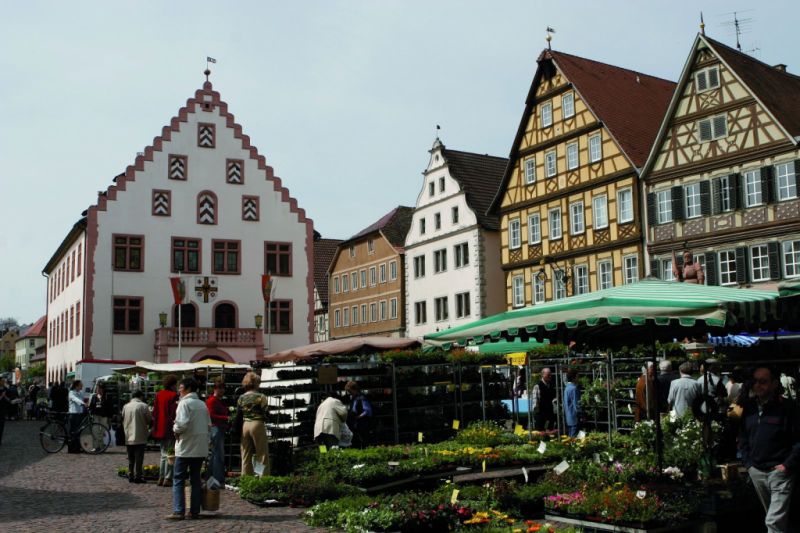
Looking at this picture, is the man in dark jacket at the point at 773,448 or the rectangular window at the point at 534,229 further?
the rectangular window at the point at 534,229

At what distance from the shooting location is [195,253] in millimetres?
46344

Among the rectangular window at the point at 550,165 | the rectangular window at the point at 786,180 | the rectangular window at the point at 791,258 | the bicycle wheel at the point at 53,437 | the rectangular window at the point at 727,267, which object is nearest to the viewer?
the bicycle wheel at the point at 53,437

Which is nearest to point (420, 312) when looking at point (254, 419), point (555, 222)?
point (555, 222)

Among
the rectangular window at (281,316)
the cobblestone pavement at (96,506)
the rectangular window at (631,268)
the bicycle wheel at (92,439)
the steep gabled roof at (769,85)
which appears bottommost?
the cobblestone pavement at (96,506)

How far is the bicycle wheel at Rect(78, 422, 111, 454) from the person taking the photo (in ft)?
73.5

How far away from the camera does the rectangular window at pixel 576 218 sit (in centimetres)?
3841

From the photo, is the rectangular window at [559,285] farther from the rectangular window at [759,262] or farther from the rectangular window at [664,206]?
the rectangular window at [759,262]

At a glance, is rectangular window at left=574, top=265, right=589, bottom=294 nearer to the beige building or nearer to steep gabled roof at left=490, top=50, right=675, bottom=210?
steep gabled roof at left=490, top=50, right=675, bottom=210

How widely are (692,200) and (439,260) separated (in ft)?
59.6

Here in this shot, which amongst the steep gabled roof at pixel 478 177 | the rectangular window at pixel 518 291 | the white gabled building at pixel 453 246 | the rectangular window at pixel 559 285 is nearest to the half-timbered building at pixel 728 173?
the rectangular window at pixel 559 285

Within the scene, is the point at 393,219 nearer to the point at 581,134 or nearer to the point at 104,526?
the point at 581,134

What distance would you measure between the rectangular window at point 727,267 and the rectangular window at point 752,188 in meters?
1.83

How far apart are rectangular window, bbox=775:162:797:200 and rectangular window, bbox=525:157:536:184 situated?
12.7 meters

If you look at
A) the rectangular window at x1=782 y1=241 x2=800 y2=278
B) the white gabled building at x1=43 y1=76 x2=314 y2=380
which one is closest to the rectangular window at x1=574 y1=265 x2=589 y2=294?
the rectangular window at x1=782 y1=241 x2=800 y2=278
